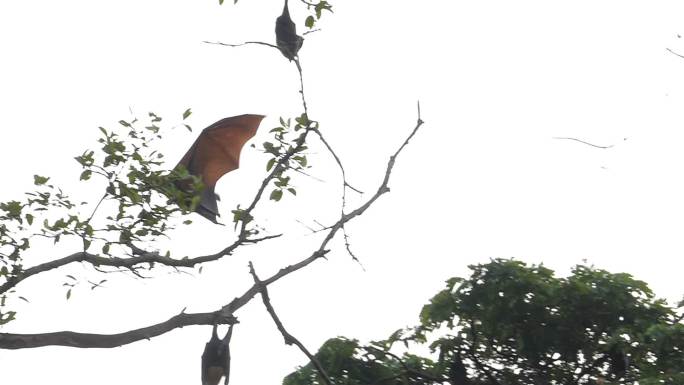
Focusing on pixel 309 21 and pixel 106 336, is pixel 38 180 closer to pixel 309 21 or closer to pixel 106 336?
pixel 106 336

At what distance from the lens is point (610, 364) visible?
10445 millimetres

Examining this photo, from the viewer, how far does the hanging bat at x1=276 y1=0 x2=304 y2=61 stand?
785 centimetres

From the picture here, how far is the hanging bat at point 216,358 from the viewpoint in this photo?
317 inches

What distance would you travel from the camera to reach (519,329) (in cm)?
1071

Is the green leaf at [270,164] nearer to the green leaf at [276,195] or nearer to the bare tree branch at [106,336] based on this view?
the green leaf at [276,195]

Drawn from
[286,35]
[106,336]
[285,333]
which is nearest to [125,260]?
[106,336]

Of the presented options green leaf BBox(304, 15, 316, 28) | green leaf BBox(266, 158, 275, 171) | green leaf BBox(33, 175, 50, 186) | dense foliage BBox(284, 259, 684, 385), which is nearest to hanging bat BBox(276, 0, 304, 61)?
green leaf BBox(304, 15, 316, 28)

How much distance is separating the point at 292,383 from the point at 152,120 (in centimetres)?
414

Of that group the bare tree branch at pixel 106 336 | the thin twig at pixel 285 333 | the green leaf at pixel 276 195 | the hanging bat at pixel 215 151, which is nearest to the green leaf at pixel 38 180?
the bare tree branch at pixel 106 336

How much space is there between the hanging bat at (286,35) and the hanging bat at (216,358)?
A: 88.0 inches

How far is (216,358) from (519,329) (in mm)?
3915

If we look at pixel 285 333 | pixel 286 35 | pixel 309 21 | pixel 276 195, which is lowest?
pixel 285 333

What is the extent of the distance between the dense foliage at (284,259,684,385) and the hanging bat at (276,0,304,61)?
153 inches

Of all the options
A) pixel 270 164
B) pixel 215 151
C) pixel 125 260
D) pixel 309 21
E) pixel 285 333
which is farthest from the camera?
pixel 215 151
